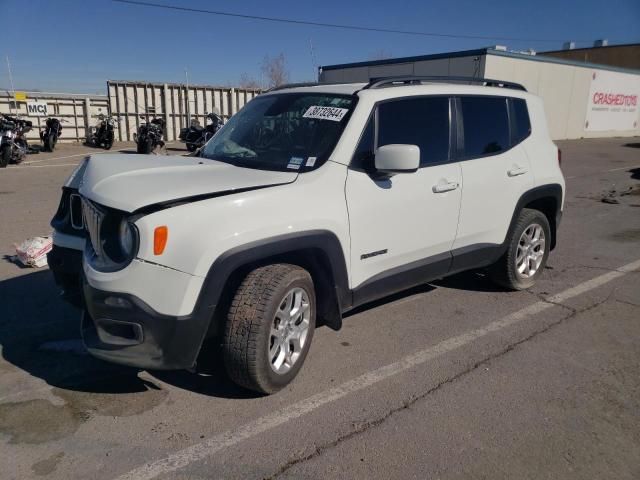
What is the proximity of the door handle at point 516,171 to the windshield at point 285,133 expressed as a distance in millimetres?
1810

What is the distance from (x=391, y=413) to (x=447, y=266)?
5.33 feet

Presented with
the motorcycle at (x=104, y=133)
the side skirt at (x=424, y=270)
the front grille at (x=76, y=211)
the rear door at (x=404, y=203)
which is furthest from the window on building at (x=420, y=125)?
the motorcycle at (x=104, y=133)

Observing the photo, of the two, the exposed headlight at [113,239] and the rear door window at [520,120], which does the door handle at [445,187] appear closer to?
the rear door window at [520,120]

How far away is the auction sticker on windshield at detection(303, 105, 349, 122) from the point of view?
12.0ft

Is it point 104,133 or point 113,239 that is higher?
point 104,133

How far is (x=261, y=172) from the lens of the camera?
3.46m

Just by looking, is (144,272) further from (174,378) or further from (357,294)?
(357,294)

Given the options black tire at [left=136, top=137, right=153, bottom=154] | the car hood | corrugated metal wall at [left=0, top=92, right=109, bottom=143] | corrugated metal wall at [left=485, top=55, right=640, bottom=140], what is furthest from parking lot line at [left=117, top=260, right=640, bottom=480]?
corrugated metal wall at [left=485, top=55, right=640, bottom=140]

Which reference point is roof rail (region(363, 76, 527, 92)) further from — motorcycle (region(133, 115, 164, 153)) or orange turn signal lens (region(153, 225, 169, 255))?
motorcycle (region(133, 115, 164, 153))

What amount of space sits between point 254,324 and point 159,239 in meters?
0.72

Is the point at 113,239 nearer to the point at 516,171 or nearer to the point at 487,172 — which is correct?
the point at 487,172

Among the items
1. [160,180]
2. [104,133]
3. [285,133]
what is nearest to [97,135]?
[104,133]

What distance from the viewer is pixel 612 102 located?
33.2 m

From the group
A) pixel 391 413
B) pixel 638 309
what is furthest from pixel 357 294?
pixel 638 309
